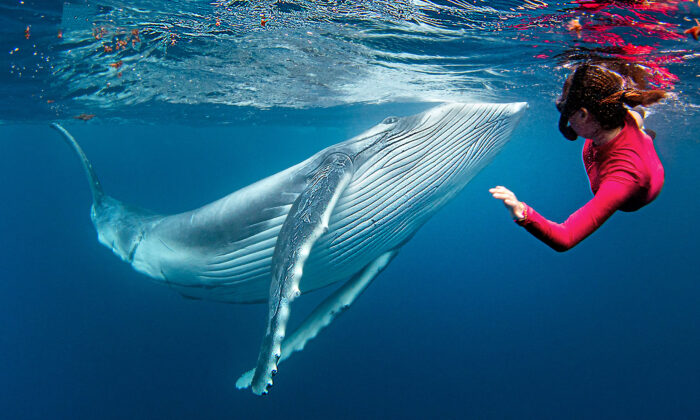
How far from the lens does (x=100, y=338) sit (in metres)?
16.1

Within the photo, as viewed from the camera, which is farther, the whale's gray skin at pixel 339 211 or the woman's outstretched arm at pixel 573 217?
the whale's gray skin at pixel 339 211

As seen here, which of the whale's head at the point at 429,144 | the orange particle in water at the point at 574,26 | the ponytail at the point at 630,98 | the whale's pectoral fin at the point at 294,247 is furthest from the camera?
the orange particle in water at the point at 574,26

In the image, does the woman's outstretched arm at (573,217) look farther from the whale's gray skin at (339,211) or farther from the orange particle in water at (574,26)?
the orange particle in water at (574,26)

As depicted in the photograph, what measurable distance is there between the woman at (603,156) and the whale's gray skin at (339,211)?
1724 millimetres

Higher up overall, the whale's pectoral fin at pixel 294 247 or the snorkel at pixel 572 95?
the snorkel at pixel 572 95

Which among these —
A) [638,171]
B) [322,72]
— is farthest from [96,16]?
[638,171]

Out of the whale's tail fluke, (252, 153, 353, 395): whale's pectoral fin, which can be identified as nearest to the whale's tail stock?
the whale's tail fluke

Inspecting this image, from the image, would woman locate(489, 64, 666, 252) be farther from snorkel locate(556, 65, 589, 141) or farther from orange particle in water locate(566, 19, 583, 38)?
orange particle in water locate(566, 19, 583, 38)

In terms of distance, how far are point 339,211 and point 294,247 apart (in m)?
1.05

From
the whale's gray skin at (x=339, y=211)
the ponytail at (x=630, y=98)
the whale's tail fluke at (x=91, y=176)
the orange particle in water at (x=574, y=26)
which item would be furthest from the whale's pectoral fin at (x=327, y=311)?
the whale's tail fluke at (x=91, y=176)

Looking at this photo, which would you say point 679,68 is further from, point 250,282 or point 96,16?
point 96,16

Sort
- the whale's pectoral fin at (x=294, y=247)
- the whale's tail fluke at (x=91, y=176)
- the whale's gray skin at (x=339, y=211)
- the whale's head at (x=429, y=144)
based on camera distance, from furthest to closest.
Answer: the whale's tail fluke at (x=91, y=176) → the whale's head at (x=429, y=144) → the whale's gray skin at (x=339, y=211) → the whale's pectoral fin at (x=294, y=247)

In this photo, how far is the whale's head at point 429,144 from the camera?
157 inches

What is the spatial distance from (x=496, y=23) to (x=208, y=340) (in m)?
15.1
